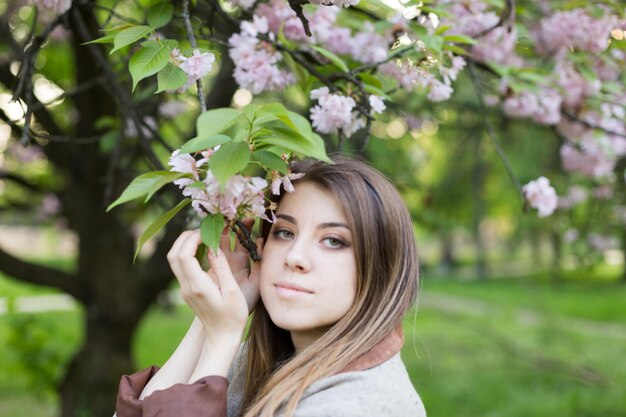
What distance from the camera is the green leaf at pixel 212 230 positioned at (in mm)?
1309

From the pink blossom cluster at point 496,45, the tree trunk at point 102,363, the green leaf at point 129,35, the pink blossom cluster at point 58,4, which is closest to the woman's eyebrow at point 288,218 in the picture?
the green leaf at point 129,35

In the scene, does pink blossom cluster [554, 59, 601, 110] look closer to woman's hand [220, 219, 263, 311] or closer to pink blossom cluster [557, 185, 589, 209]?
woman's hand [220, 219, 263, 311]

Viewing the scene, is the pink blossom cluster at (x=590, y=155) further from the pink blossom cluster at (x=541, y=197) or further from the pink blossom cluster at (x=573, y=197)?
the pink blossom cluster at (x=573, y=197)

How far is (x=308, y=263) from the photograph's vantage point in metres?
1.52

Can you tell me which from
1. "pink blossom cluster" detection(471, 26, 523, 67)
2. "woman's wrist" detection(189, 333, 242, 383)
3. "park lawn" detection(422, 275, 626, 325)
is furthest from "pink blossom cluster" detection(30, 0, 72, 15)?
"park lawn" detection(422, 275, 626, 325)

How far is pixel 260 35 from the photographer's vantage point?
2.07m

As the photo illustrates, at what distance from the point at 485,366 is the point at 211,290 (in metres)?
7.49

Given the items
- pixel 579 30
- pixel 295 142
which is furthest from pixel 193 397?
pixel 579 30

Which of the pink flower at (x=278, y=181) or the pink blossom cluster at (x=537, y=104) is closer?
the pink flower at (x=278, y=181)

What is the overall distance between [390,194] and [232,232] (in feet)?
1.32

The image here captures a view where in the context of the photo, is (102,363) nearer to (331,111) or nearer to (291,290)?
(331,111)

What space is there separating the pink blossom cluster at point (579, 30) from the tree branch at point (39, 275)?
3231 millimetres

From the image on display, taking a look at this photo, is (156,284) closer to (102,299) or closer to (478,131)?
(102,299)

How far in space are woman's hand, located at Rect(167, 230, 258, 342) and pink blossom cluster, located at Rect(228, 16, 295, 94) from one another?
0.70 metres
